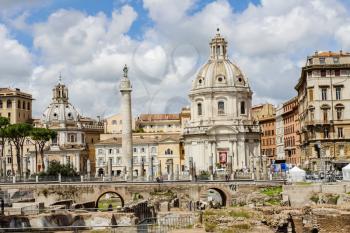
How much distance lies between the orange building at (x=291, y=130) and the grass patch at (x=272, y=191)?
48381 millimetres

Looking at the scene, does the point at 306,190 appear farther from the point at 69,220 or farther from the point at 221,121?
the point at 221,121

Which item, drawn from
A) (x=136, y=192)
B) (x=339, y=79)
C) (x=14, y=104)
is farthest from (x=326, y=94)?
(x=14, y=104)

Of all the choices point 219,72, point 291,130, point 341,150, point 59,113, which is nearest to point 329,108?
point 341,150

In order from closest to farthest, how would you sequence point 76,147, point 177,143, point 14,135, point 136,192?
1. point 136,192
2. point 14,135
3. point 177,143
4. point 76,147

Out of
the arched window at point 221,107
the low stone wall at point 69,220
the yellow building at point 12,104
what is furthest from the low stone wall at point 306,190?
the yellow building at point 12,104

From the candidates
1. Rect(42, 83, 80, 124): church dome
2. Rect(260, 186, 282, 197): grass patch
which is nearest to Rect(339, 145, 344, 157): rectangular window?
Rect(260, 186, 282, 197): grass patch

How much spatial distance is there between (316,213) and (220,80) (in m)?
82.5

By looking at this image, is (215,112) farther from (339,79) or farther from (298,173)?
(298,173)

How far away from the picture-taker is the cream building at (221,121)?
113 metres

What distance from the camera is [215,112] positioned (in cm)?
11419

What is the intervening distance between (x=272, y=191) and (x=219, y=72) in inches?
2034

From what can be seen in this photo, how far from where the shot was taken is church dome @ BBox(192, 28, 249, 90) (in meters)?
115

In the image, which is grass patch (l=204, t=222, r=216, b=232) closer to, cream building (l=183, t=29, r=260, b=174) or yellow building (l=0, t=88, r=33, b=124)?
cream building (l=183, t=29, r=260, b=174)

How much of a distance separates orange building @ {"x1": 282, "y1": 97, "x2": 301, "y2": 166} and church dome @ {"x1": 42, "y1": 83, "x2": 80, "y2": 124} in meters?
47.5
